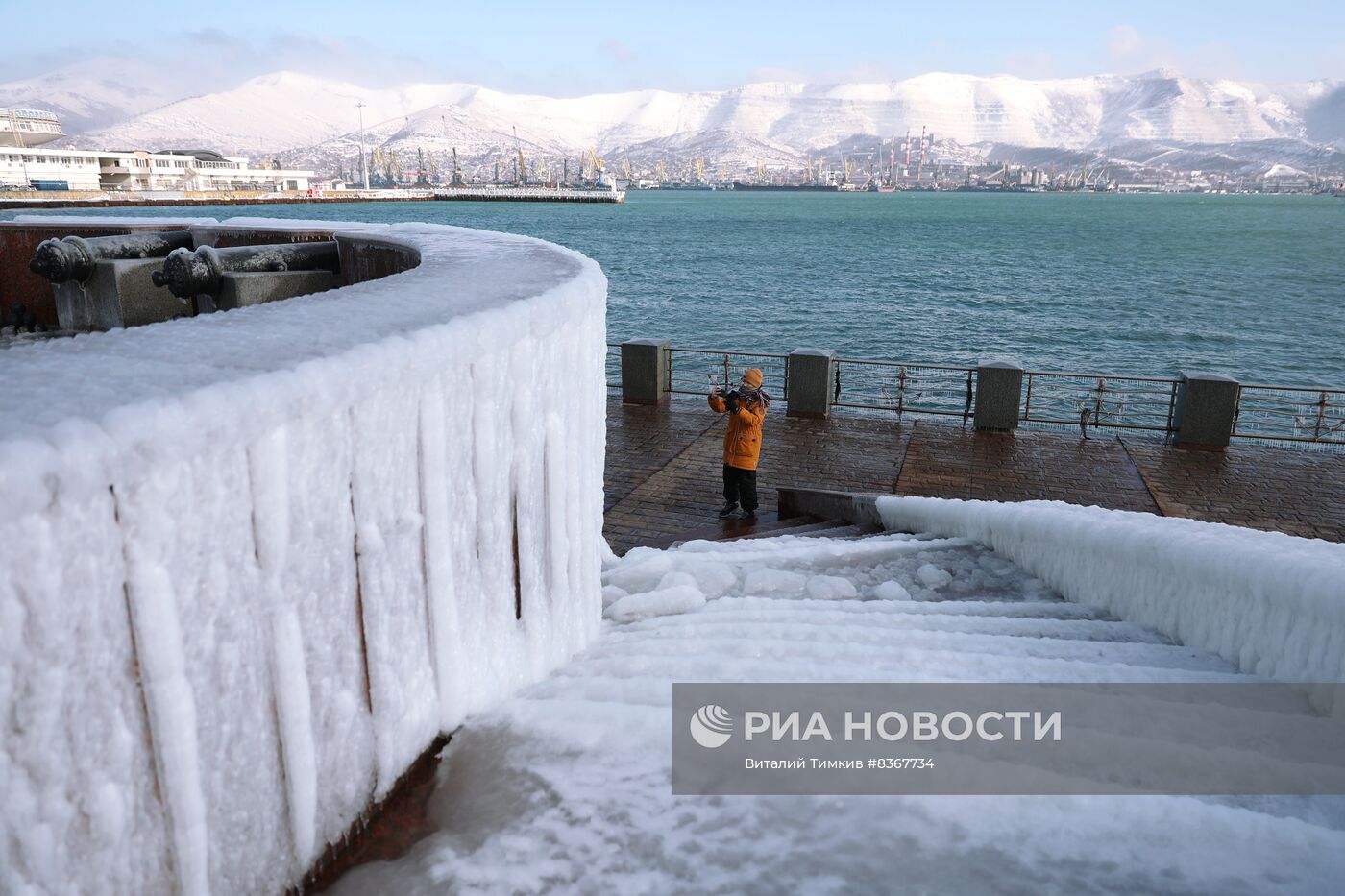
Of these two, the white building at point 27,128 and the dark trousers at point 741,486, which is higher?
the white building at point 27,128

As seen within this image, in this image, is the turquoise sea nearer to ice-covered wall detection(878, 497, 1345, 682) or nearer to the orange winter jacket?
the orange winter jacket

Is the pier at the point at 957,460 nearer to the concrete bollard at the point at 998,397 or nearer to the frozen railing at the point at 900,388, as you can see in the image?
the concrete bollard at the point at 998,397

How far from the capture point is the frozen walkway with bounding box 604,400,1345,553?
9766 mm

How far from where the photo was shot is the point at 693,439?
12.5m

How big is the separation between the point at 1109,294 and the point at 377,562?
2451 inches

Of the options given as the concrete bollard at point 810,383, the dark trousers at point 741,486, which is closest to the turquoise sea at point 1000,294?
the concrete bollard at point 810,383

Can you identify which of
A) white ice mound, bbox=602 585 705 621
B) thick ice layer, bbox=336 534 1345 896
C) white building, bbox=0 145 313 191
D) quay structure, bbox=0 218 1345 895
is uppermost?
white building, bbox=0 145 313 191

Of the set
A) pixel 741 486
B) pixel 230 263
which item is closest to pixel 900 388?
pixel 741 486

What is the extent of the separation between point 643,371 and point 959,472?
5.15 metres

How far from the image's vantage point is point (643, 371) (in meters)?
14.4

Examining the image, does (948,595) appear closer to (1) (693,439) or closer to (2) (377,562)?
(2) (377,562)

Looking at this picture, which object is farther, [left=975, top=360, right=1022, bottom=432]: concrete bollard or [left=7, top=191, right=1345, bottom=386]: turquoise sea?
[left=7, top=191, right=1345, bottom=386]: turquoise sea

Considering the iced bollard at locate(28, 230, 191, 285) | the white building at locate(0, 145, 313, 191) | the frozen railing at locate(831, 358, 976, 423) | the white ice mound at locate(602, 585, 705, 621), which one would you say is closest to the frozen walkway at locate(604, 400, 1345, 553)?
the frozen railing at locate(831, 358, 976, 423)

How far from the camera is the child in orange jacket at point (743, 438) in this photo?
927cm
